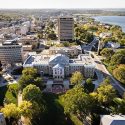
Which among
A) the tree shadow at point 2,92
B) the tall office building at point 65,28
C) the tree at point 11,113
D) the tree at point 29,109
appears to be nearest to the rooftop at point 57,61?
the tree shadow at point 2,92

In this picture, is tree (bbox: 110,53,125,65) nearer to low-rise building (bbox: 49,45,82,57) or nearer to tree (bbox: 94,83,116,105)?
low-rise building (bbox: 49,45,82,57)

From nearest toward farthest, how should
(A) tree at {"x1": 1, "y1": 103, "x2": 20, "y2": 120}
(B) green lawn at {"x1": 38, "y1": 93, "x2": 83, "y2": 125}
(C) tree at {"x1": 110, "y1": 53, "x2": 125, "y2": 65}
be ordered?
(A) tree at {"x1": 1, "y1": 103, "x2": 20, "y2": 120} < (B) green lawn at {"x1": 38, "y1": 93, "x2": 83, "y2": 125} < (C) tree at {"x1": 110, "y1": 53, "x2": 125, "y2": 65}

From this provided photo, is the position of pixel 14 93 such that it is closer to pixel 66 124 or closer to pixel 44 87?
pixel 44 87

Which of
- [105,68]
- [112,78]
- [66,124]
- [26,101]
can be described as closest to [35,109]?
[26,101]

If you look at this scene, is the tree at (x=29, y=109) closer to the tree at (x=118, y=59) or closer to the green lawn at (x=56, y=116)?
the green lawn at (x=56, y=116)

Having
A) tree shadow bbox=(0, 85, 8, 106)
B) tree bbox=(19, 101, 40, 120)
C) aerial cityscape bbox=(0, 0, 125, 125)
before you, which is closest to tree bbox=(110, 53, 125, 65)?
aerial cityscape bbox=(0, 0, 125, 125)

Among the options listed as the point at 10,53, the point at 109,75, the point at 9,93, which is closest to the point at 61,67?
the point at 109,75
